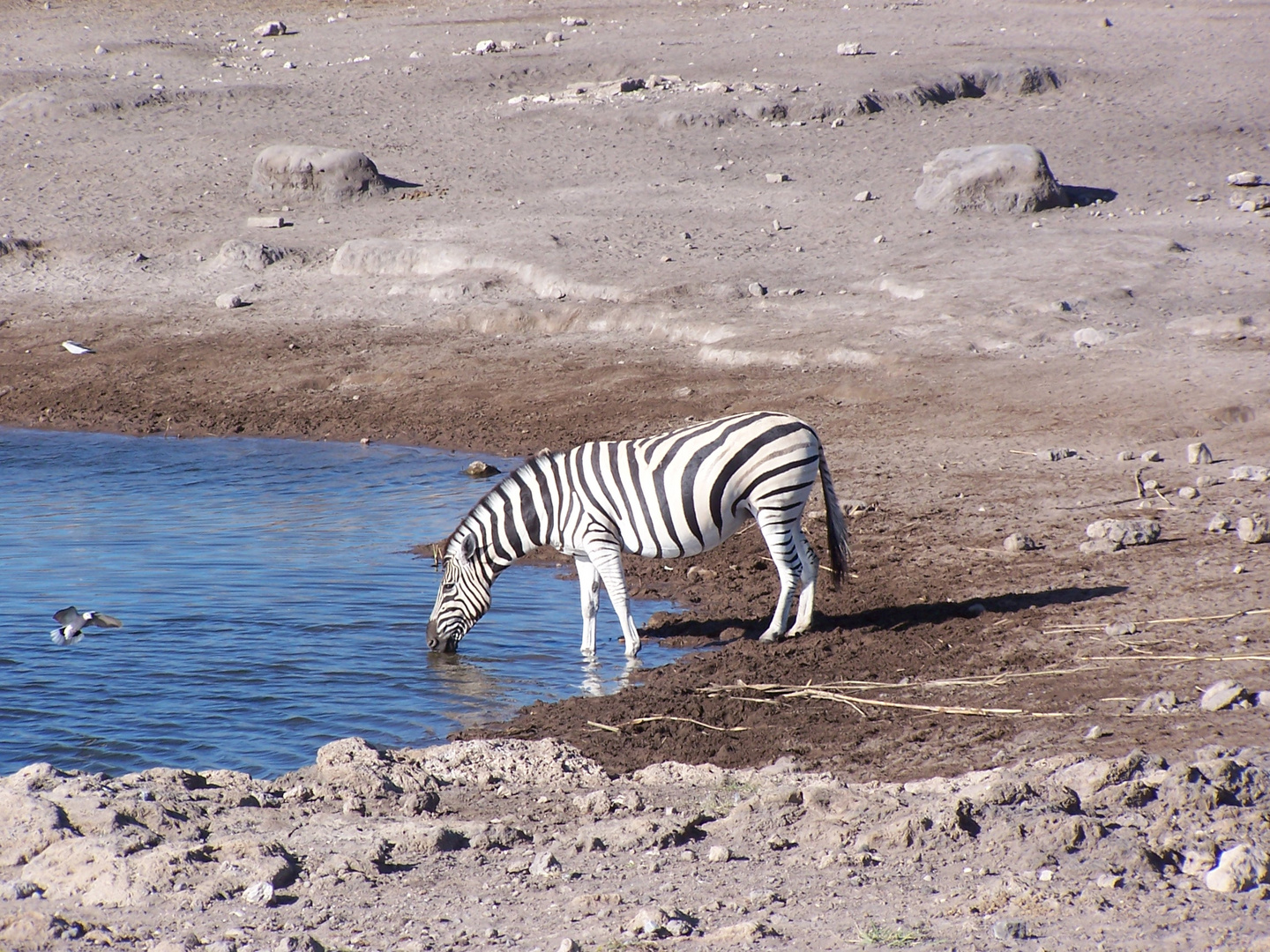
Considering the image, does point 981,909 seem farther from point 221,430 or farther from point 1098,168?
point 1098,168

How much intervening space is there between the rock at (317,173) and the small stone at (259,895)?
17.3m

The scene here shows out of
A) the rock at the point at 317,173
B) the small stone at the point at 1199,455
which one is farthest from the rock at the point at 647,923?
the rock at the point at 317,173

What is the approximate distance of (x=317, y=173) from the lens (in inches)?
818

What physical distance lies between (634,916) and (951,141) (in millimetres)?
19844

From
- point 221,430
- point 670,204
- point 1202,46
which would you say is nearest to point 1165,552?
point 221,430

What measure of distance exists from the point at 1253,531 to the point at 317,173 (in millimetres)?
15569

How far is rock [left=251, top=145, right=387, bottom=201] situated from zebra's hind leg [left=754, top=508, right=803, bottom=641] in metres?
14.0

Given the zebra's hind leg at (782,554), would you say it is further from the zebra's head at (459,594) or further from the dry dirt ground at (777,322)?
the zebra's head at (459,594)

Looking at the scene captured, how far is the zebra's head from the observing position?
886 cm

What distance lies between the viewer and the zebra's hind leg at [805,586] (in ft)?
28.4

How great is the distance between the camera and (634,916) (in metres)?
4.39

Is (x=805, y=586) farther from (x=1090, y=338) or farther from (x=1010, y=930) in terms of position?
(x=1090, y=338)

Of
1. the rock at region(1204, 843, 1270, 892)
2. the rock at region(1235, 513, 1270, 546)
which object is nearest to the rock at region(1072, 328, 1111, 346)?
the rock at region(1235, 513, 1270, 546)

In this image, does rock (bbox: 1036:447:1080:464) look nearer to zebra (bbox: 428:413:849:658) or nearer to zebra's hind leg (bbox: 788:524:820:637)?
zebra (bbox: 428:413:849:658)
